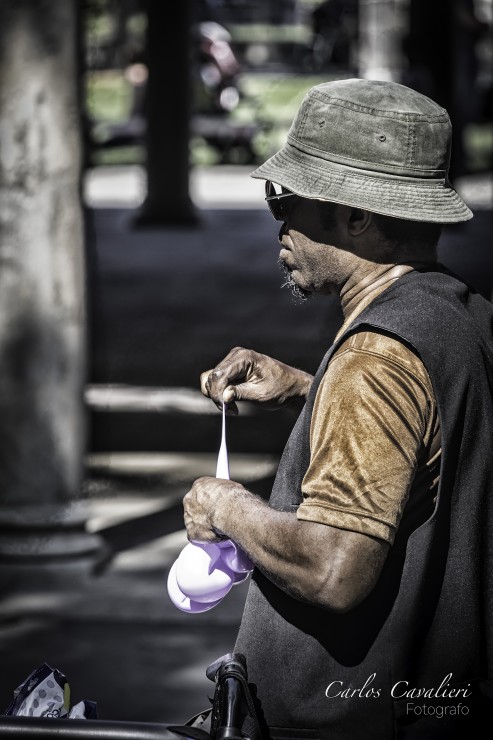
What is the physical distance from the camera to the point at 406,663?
2328mm

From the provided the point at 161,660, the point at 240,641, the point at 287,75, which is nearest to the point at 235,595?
the point at 161,660

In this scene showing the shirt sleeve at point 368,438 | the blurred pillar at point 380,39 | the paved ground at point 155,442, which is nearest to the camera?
the shirt sleeve at point 368,438

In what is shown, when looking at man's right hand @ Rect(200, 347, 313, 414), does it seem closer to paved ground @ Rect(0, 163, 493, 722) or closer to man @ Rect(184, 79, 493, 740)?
paved ground @ Rect(0, 163, 493, 722)

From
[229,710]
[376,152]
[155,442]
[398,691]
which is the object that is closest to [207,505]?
[229,710]

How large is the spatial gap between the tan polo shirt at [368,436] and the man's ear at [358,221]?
0.82ft

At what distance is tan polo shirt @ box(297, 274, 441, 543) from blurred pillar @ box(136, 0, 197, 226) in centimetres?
1330

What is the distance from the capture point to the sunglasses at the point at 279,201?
2.46 meters

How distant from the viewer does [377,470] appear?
214 centimetres

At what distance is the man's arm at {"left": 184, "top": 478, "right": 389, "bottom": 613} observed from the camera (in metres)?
2.14

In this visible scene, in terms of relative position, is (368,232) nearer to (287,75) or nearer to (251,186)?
(251,186)

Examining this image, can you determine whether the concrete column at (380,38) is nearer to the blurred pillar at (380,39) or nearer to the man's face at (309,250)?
the blurred pillar at (380,39)

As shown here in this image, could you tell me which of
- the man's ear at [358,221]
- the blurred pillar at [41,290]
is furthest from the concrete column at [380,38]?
the man's ear at [358,221]

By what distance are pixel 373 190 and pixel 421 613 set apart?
73 cm

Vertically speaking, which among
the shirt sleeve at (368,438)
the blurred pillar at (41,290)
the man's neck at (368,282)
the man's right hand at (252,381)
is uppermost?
the man's neck at (368,282)
